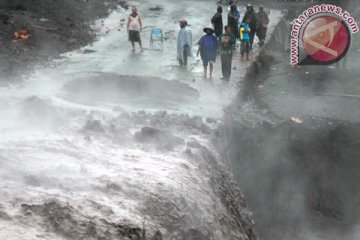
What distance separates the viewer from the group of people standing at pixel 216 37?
11625mm

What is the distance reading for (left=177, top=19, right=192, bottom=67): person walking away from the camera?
1263 centimetres

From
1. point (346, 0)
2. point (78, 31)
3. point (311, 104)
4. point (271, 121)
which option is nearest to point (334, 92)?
point (311, 104)

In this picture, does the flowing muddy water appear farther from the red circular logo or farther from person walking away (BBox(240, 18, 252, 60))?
the red circular logo

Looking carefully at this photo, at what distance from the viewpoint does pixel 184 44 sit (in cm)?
1267

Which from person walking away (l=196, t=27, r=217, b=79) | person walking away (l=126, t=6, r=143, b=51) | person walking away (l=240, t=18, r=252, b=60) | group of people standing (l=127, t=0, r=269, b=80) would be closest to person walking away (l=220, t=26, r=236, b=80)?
group of people standing (l=127, t=0, r=269, b=80)

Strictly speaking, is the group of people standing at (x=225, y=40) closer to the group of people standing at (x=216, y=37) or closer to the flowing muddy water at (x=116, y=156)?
the group of people standing at (x=216, y=37)

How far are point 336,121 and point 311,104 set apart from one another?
1005 mm

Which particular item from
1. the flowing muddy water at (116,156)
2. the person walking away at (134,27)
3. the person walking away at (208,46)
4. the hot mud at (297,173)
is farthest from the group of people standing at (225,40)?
the person walking away at (134,27)

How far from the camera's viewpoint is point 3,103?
9.04 metres

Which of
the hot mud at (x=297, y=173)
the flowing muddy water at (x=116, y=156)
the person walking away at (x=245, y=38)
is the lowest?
the hot mud at (x=297, y=173)

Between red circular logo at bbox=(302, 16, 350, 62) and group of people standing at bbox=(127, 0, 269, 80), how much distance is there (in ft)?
5.42

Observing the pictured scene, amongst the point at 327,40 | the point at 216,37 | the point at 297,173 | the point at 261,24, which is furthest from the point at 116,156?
the point at 327,40

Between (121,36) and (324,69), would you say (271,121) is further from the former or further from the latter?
(121,36)

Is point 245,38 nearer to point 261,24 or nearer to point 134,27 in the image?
point 261,24
